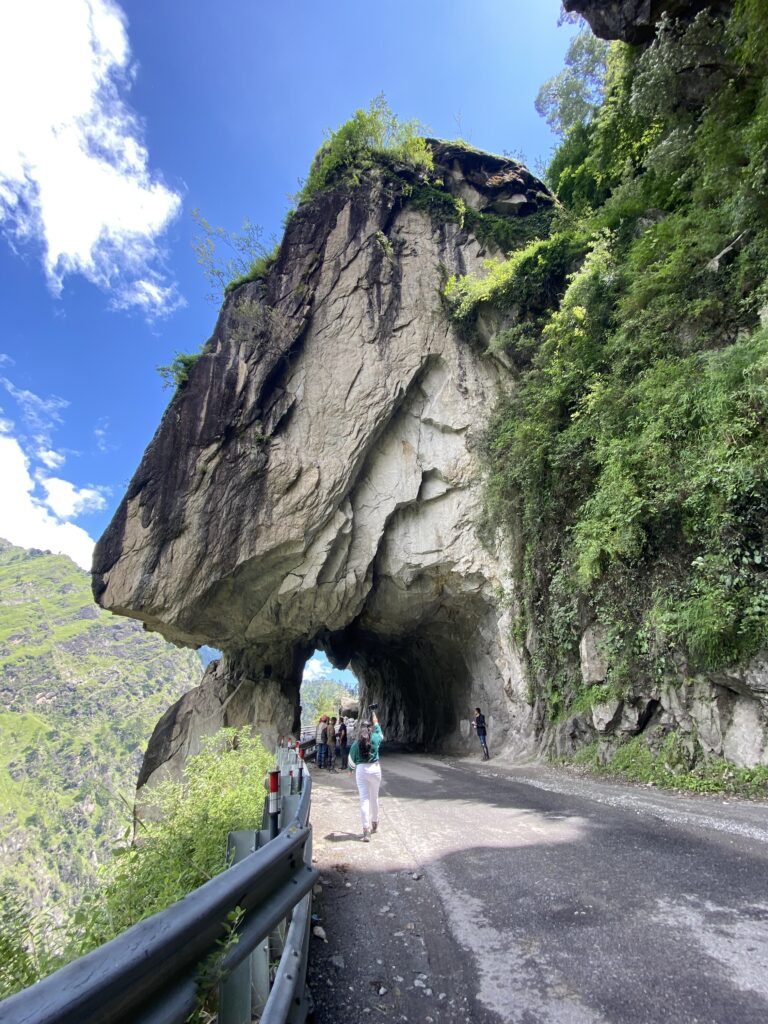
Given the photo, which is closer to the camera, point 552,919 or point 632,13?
point 552,919

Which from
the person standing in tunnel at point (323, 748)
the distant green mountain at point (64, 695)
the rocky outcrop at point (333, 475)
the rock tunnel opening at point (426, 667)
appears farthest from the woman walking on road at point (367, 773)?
the distant green mountain at point (64, 695)

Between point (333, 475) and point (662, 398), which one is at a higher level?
point (333, 475)

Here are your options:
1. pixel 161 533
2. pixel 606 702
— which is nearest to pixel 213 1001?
pixel 606 702

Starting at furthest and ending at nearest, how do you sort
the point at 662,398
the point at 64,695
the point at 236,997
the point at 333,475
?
the point at 64,695 < the point at 333,475 < the point at 662,398 < the point at 236,997

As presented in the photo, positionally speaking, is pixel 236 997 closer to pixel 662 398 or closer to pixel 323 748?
pixel 662 398

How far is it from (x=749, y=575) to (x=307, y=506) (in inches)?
474

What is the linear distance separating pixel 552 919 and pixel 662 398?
853 cm

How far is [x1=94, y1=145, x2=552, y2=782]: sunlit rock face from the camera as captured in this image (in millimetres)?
16250

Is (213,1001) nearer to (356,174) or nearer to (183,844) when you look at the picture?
(183,844)

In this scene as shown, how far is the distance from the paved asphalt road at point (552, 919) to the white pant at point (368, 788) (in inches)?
11.4

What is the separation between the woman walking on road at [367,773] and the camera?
5.70 metres

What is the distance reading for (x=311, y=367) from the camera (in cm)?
1777

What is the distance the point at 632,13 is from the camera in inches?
384

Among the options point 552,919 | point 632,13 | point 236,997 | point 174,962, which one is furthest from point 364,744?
point 632,13
